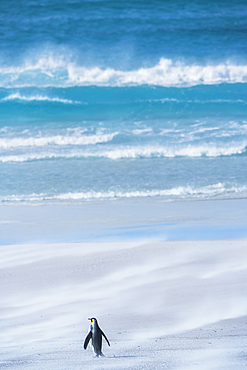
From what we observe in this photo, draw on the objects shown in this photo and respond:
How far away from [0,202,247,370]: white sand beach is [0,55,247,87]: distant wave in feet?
42.4

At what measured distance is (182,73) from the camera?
1695 cm

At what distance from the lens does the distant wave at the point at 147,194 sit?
20.3 feet

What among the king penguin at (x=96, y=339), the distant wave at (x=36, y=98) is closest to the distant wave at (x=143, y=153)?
the distant wave at (x=36, y=98)

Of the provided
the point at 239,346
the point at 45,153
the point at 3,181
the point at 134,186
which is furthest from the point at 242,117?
the point at 239,346

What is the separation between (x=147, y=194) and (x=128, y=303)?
337cm

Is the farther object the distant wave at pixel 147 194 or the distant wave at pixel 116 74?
the distant wave at pixel 116 74

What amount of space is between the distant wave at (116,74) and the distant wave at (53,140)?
576 cm

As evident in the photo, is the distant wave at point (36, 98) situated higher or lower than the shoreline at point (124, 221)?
higher

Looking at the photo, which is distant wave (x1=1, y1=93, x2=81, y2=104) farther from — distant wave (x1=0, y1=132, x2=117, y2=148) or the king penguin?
the king penguin

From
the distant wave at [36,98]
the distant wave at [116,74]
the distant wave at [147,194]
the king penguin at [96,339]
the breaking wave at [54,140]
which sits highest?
the distant wave at [116,74]

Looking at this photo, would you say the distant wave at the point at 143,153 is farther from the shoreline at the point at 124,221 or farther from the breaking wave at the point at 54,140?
the shoreline at the point at 124,221

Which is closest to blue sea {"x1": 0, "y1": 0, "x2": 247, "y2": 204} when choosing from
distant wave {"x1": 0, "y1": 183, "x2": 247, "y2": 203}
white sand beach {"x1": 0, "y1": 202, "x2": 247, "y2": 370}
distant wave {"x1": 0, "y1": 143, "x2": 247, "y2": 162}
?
distant wave {"x1": 0, "y1": 143, "x2": 247, "y2": 162}

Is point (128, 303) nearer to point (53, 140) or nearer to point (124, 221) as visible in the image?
point (124, 221)

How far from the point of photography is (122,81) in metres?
16.5
